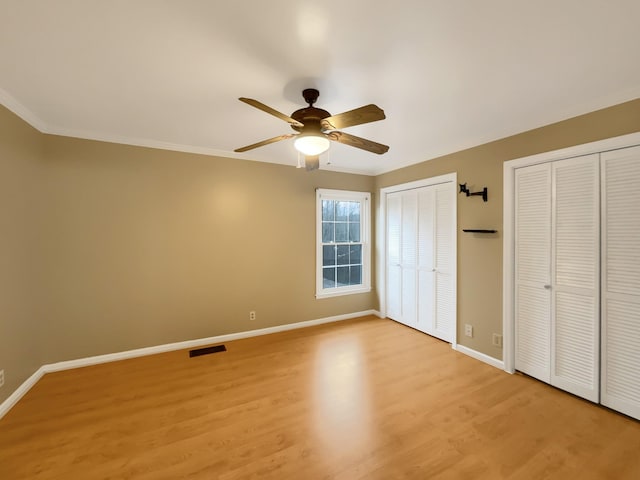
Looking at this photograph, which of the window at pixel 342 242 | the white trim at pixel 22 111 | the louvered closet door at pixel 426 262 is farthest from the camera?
the window at pixel 342 242

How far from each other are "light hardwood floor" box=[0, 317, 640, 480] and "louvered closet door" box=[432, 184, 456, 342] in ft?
1.89

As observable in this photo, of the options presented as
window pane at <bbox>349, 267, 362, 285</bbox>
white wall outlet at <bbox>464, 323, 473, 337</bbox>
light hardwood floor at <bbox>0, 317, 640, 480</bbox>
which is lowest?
light hardwood floor at <bbox>0, 317, 640, 480</bbox>

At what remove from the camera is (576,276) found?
2410 millimetres

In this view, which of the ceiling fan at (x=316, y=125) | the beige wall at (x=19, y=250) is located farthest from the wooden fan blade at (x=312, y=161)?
the beige wall at (x=19, y=250)

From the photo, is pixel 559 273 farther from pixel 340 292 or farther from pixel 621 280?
pixel 340 292

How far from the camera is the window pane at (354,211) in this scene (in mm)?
4684

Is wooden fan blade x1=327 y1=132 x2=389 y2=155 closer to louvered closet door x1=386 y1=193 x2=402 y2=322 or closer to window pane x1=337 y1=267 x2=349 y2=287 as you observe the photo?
louvered closet door x1=386 y1=193 x2=402 y2=322

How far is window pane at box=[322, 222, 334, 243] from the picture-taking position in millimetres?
4379

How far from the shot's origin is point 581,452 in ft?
5.90

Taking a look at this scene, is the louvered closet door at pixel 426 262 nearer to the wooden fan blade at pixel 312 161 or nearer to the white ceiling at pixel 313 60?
the white ceiling at pixel 313 60

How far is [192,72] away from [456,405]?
329cm

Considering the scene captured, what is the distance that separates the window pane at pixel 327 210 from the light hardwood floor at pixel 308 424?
2172 mm

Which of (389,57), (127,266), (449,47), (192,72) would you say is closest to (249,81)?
(192,72)

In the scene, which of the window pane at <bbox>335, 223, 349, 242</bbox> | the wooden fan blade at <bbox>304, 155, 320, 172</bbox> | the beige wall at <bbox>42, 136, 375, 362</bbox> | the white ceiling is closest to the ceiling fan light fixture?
the wooden fan blade at <bbox>304, 155, 320, 172</bbox>
